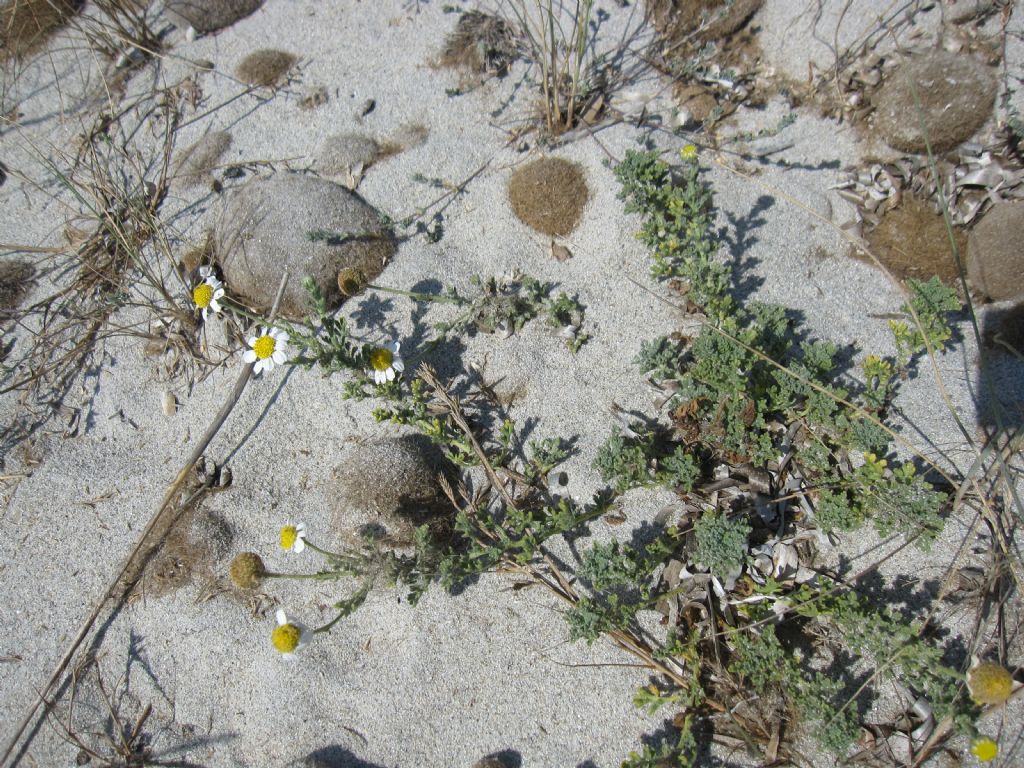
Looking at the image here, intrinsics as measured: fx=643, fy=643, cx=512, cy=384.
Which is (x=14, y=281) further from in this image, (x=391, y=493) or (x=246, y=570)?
(x=391, y=493)

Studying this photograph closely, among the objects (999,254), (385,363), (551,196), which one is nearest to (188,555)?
(385,363)

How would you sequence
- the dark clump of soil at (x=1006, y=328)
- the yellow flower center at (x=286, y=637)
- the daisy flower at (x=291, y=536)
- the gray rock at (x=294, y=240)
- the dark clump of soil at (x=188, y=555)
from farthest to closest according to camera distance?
the gray rock at (x=294, y=240) → the dark clump of soil at (x=188, y=555) → the dark clump of soil at (x=1006, y=328) → the daisy flower at (x=291, y=536) → the yellow flower center at (x=286, y=637)

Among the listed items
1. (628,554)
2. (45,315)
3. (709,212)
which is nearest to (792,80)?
(709,212)

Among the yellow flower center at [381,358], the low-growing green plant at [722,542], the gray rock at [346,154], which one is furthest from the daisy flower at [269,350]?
the low-growing green plant at [722,542]

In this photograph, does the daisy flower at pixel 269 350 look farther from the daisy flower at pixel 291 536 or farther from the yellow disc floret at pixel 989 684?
the yellow disc floret at pixel 989 684

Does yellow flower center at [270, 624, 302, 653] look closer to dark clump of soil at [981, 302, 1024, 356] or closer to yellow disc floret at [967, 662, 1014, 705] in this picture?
yellow disc floret at [967, 662, 1014, 705]

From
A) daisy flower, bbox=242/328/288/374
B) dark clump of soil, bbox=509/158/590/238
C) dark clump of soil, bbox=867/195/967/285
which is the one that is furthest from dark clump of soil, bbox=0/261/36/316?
dark clump of soil, bbox=867/195/967/285

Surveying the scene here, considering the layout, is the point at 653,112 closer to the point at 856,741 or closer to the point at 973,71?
the point at 973,71
